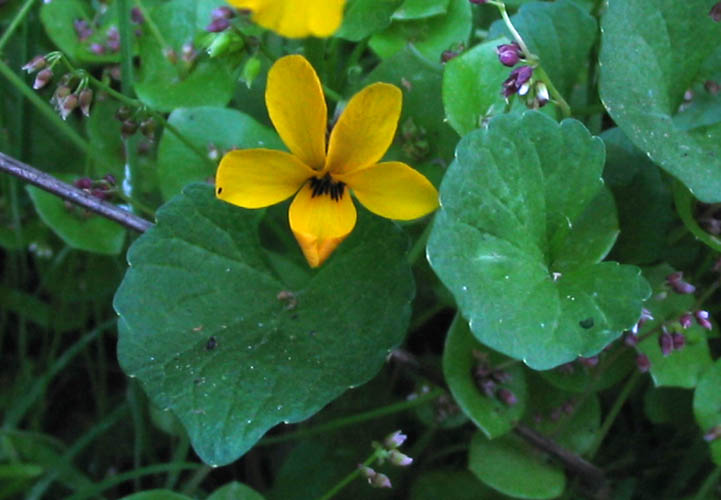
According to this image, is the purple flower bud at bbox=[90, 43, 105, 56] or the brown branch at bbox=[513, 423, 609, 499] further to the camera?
the purple flower bud at bbox=[90, 43, 105, 56]

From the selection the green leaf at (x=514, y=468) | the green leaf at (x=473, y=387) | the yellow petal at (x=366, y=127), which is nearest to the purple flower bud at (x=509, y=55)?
the yellow petal at (x=366, y=127)

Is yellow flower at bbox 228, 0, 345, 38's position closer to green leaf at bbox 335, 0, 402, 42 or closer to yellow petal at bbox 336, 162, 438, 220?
yellow petal at bbox 336, 162, 438, 220

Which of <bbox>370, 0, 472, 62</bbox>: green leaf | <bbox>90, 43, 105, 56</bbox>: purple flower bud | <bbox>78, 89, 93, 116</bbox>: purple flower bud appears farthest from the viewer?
<bbox>90, 43, 105, 56</bbox>: purple flower bud

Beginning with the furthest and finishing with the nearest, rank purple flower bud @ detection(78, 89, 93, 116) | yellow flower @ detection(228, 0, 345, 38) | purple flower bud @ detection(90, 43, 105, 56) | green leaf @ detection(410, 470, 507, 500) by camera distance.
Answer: purple flower bud @ detection(90, 43, 105, 56), green leaf @ detection(410, 470, 507, 500), purple flower bud @ detection(78, 89, 93, 116), yellow flower @ detection(228, 0, 345, 38)

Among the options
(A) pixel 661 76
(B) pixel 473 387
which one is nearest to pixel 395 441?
(B) pixel 473 387

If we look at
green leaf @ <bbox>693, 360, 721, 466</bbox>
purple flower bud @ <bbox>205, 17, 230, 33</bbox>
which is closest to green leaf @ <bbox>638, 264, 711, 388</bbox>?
green leaf @ <bbox>693, 360, 721, 466</bbox>

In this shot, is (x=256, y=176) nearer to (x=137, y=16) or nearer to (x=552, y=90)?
(x=552, y=90)

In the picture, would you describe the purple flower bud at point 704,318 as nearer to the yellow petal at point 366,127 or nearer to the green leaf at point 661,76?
the green leaf at point 661,76
